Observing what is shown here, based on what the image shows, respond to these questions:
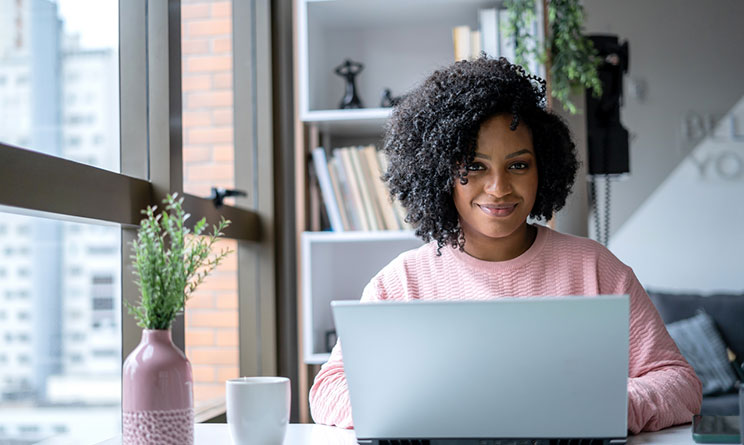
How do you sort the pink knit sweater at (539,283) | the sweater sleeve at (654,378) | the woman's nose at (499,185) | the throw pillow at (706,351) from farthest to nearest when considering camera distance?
1. the throw pillow at (706,351)
2. the woman's nose at (499,185)
3. the pink knit sweater at (539,283)
4. the sweater sleeve at (654,378)

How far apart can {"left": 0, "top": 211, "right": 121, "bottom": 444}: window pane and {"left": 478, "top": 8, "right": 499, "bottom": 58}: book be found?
1356 millimetres

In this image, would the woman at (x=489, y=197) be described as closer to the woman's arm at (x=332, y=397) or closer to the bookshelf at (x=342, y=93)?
the woman's arm at (x=332, y=397)

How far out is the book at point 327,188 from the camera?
7.91 feet

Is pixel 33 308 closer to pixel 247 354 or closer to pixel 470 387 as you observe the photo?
pixel 470 387

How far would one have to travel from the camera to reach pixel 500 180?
1421 millimetres

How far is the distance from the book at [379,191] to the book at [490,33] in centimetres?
49

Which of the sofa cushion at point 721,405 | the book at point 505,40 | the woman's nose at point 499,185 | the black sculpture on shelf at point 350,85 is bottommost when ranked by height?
the sofa cushion at point 721,405

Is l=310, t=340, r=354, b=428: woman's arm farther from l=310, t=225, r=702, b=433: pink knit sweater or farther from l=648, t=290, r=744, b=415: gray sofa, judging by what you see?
l=648, t=290, r=744, b=415: gray sofa

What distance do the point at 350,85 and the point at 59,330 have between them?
142 cm

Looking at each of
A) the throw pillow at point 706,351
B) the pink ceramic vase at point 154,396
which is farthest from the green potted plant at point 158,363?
the throw pillow at point 706,351

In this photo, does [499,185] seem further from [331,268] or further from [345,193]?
[331,268]

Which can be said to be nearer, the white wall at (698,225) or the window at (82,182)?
the window at (82,182)

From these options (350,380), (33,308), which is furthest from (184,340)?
(350,380)

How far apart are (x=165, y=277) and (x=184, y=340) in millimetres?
816
